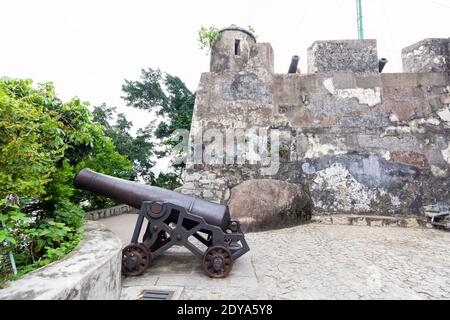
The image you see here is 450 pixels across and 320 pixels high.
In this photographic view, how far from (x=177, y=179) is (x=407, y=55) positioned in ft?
35.5

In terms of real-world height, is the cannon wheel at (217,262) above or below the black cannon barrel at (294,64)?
below

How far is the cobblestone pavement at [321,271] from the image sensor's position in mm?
2637

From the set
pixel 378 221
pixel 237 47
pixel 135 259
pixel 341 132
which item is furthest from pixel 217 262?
pixel 237 47

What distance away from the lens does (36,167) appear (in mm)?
2195

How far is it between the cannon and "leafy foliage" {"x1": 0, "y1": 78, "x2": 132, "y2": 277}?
1.42ft

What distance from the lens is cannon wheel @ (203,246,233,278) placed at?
305 centimetres

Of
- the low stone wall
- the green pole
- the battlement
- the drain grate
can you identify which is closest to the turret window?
the battlement

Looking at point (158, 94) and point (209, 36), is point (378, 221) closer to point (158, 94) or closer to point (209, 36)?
point (209, 36)

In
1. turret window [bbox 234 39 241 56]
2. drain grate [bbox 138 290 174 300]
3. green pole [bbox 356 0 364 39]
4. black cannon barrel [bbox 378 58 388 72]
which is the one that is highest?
green pole [bbox 356 0 364 39]

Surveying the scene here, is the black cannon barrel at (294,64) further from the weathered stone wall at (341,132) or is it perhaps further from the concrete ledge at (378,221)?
the concrete ledge at (378,221)

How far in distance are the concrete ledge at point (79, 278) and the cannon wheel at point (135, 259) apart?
14.5 inches

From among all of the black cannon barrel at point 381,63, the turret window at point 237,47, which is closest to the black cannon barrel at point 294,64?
the turret window at point 237,47

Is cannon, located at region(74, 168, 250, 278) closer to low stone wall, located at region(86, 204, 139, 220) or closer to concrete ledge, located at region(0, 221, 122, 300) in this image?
concrete ledge, located at region(0, 221, 122, 300)

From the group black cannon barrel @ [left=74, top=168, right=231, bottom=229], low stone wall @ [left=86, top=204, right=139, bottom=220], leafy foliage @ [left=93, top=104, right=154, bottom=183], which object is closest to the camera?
black cannon barrel @ [left=74, top=168, right=231, bottom=229]
